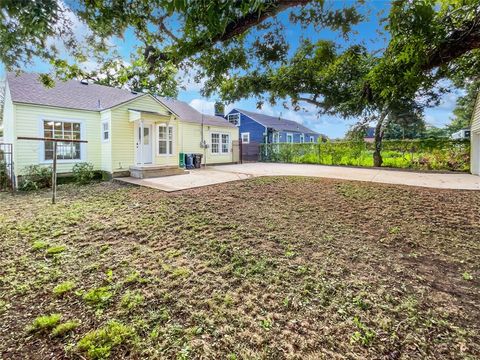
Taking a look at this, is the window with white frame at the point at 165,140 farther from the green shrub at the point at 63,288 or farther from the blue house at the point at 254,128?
the blue house at the point at 254,128

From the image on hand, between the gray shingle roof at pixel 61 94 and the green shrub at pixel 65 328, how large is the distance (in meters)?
9.28

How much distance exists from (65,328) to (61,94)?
1090cm

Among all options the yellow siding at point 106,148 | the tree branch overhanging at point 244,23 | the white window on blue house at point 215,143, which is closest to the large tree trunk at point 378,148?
the white window on blue house at point 215,143

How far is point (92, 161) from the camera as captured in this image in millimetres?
Result: 10516

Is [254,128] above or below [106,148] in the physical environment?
above

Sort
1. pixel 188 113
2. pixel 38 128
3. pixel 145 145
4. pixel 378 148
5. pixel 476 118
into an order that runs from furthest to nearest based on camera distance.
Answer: pixel 188 113
pixel 378 148
pixel 145 145
pixel 476 118
pixel 38 128

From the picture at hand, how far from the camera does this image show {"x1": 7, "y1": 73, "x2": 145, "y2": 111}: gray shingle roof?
8992 mm

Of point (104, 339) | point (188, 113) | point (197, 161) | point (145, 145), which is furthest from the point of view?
point (188, 113)

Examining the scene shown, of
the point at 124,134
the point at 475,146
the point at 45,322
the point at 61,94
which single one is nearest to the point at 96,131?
the point at 124,134

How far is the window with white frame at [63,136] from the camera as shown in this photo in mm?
9383

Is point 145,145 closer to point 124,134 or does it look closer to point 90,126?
point 124,134

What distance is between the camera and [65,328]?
2.07 m

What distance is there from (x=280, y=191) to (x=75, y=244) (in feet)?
15.5

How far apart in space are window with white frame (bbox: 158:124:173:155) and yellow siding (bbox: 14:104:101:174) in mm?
2567
